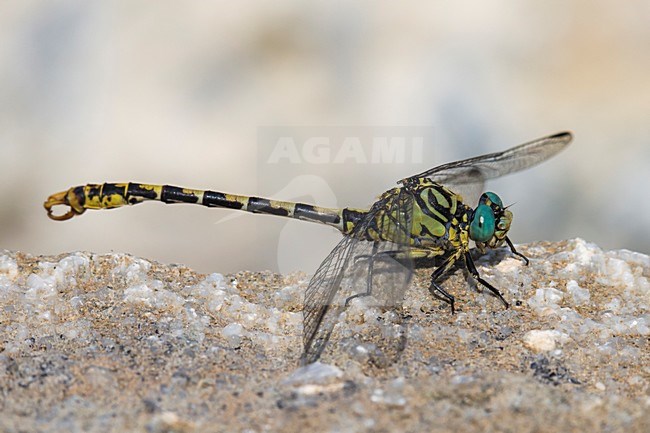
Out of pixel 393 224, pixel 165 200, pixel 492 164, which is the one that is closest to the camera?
pixel 393 224

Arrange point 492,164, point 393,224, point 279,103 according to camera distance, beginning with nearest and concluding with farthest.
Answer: point 393,224, point 492,164, point 279,103

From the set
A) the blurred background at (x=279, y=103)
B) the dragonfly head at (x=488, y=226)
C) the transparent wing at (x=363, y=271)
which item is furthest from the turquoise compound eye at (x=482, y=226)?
the blurred background at (x=279, y=103)

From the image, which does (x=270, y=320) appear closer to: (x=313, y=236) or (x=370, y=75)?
(x=313, y=236)

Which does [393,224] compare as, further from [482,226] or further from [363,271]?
[482,226]

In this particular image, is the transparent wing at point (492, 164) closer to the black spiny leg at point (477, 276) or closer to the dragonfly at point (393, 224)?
the dragonfly at point (393, 224)

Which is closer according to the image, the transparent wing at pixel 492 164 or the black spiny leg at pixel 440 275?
the black spiny leg at pixel 440 275

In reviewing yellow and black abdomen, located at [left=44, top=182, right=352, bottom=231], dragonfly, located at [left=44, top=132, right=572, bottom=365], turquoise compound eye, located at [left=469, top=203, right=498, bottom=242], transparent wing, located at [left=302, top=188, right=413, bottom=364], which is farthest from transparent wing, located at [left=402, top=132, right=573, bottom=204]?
yellow and black abdomen, located at [left=44, top=182, right=352, bottom=231]

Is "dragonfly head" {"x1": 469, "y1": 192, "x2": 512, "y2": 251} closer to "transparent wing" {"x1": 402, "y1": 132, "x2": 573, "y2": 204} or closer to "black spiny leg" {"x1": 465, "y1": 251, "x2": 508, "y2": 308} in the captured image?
"black spiny leg" {"x1": 465, "y1": 251, "x2": 508, "y2": 308}

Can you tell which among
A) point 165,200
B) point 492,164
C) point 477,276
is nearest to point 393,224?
point 477,276
